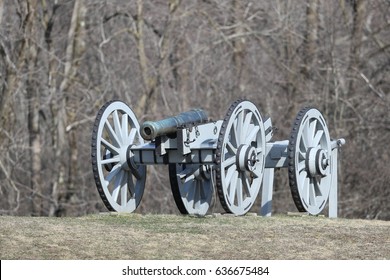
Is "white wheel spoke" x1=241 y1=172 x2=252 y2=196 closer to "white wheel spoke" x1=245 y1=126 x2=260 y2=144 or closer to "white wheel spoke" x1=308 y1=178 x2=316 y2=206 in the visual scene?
"white wheel spoke" x1=245 y1=126 x2=260 y2=144

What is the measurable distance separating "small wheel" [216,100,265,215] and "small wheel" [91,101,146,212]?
4.07ft

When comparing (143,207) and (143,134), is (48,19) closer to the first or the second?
(143,207)

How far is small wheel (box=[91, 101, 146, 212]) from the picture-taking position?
50.2 ft

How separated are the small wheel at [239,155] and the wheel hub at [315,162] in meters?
0.64

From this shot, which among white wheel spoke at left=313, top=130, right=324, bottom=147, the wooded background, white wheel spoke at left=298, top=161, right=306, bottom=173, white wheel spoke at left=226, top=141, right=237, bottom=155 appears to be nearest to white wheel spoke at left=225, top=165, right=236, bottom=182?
white wheel spoke at left=226, top=141, right=237, bottom=155

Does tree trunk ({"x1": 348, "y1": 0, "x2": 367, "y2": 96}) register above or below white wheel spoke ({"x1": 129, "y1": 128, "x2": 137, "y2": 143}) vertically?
above

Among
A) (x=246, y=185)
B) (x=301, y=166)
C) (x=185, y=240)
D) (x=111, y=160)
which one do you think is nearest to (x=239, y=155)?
(x=246, y=185)

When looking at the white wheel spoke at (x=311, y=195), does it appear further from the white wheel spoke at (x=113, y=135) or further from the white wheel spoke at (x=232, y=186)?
the white wheel spoke at (x=113, y=135)

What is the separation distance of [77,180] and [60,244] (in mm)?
18810

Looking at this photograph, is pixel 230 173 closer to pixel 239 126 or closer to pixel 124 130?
pixel 239 126

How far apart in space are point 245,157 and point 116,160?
4.92 feet

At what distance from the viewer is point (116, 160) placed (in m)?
15.7

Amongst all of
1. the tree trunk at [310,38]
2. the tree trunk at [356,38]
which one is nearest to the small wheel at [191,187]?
the tree trunk at [356,38]

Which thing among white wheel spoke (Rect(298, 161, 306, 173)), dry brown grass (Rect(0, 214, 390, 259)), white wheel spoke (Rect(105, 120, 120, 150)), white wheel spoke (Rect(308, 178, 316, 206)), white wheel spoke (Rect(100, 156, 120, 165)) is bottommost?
dry brown grass (Rect(0, 214, 390, 259))
